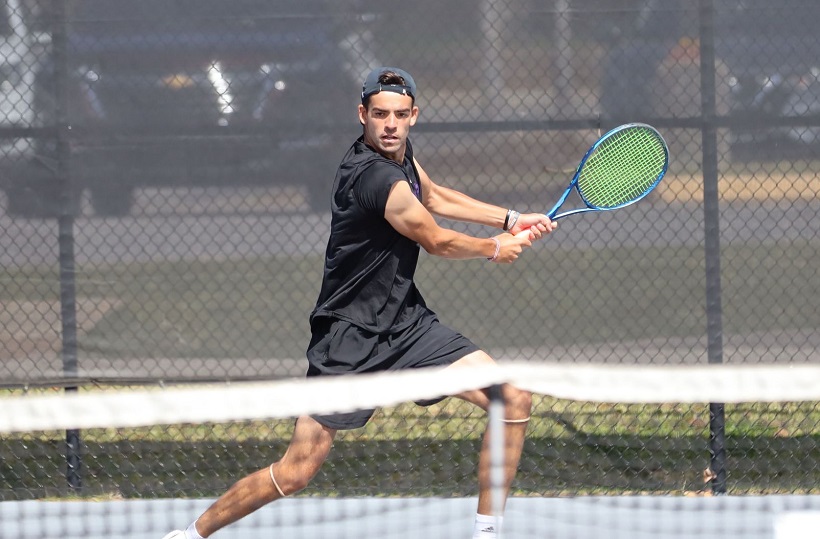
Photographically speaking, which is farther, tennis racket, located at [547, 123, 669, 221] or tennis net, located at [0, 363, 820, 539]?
tennis net, located at [0, 363, 820, 539]

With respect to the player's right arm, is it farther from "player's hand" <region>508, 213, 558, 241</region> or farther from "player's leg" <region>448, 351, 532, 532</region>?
"player's leg" <region>448, 351, 532, 532</region>

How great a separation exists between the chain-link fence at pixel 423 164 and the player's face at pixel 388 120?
50.4 inches

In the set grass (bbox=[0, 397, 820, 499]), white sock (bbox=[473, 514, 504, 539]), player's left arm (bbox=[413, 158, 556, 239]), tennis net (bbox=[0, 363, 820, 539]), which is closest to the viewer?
white sock (bbox=[473, 514, 504, 539])

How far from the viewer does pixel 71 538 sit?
4043mm

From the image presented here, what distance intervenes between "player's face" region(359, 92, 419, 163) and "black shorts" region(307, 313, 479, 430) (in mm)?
512

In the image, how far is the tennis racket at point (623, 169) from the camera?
3781mm

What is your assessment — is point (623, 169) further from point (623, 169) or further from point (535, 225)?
point (535, 225)

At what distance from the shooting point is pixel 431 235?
127 inches

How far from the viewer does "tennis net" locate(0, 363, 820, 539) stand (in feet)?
13.6

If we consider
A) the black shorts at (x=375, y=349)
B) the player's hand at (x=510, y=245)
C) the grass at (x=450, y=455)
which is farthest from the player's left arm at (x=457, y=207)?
the grass at (x=450, y=455)

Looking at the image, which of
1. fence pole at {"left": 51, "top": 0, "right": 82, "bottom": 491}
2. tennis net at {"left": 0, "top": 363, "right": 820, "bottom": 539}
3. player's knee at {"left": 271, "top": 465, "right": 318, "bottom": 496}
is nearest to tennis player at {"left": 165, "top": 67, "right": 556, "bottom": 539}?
player's knee at {"left": 271, "top": 465, "right": 318, "bottom": 496}

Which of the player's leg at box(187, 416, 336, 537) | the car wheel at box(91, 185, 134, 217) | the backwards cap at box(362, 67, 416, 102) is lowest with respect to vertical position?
the player's leg at box(187, 416, 336, 537)

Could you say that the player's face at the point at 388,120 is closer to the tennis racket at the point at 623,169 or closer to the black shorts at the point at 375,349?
the black shorts at the point at 375,349

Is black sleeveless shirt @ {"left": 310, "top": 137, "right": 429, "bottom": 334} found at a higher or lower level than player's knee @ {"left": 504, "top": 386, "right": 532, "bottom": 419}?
higher
